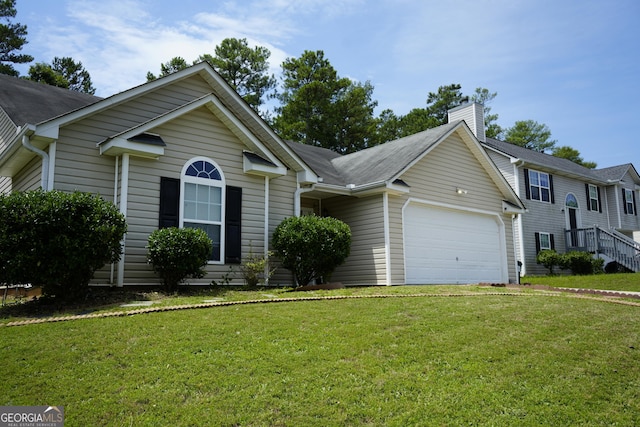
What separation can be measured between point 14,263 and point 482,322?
739 cm

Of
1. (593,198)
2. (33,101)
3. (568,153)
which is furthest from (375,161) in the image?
(568,153)

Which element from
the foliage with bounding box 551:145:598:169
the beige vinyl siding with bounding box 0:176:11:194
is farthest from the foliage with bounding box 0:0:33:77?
the foliage with bounding box 551:145:598:169

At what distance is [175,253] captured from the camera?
1045 centimetres

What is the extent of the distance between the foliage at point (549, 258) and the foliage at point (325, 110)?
16326 mm

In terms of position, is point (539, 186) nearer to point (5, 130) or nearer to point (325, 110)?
point (325, 110)

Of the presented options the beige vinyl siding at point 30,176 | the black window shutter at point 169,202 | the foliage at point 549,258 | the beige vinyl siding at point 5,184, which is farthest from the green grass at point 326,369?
the foliage at point 549,258

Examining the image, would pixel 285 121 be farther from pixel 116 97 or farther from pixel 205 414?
pixel 205 414

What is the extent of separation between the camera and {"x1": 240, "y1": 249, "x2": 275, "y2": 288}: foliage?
40.3 ft

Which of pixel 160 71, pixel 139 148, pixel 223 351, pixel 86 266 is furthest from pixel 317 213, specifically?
pixel 160 71

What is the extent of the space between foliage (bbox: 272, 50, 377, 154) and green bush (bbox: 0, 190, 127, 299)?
26.4 m

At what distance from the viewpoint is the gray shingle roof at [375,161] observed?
15352 mm

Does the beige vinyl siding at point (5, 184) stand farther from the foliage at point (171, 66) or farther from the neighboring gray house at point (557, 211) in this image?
the foliage at point (171, 66)

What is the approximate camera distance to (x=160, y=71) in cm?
3497

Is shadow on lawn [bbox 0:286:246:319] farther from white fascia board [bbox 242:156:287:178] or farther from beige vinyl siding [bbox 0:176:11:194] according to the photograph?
beige vinyl siding [bbox 0:176:11:194]
